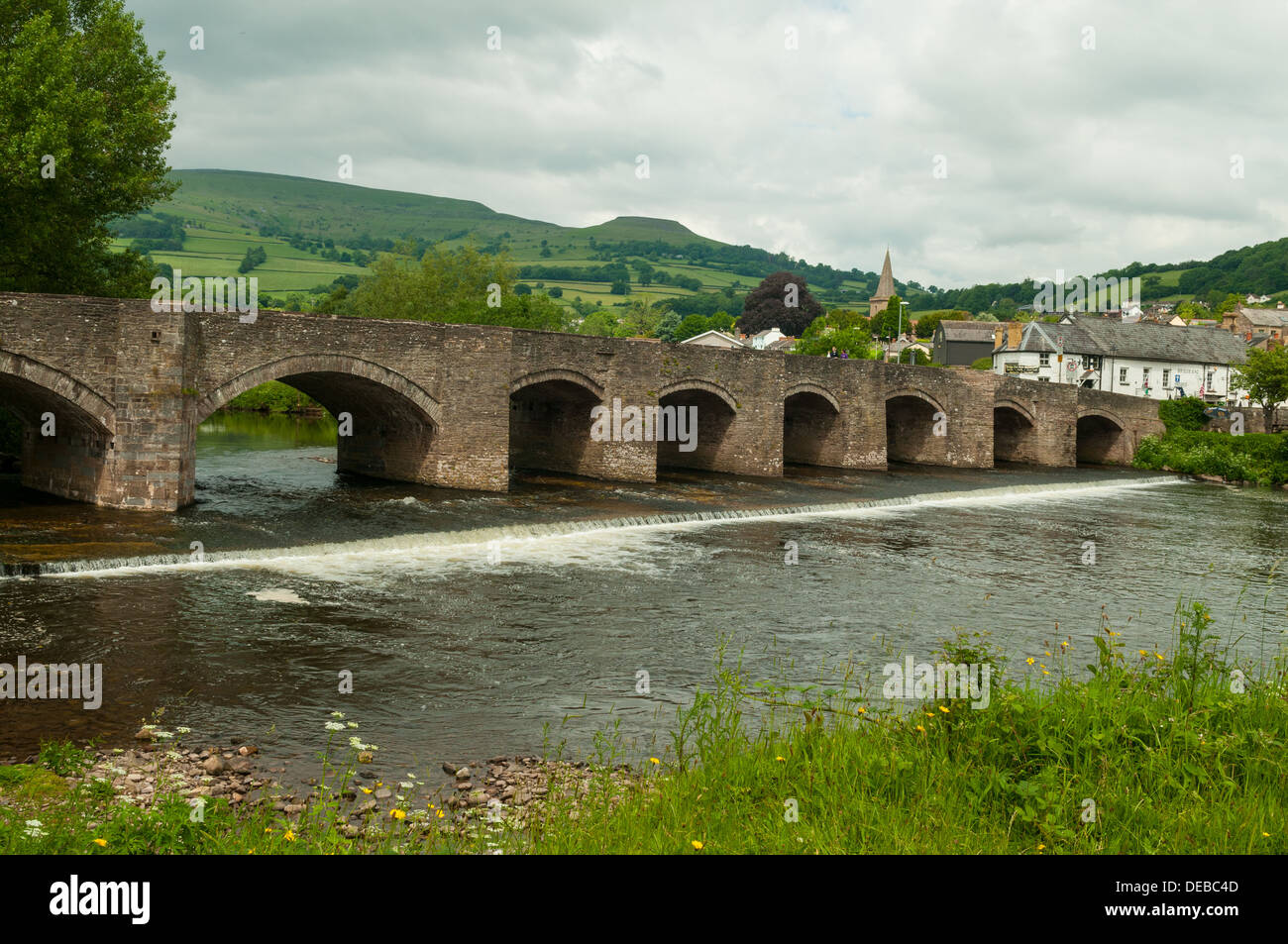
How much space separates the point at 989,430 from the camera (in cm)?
4472

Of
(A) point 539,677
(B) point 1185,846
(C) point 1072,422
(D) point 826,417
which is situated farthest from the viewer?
(C) point 1072,422

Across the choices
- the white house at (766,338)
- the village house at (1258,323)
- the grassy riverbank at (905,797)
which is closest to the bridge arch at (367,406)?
the grassy riverbank at (905,797)

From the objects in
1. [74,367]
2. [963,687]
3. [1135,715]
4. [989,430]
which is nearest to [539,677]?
[963,687]

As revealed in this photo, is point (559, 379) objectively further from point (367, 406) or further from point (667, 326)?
point (667, 326)

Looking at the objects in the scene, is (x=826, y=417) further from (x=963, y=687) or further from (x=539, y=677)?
(x=963, y=687)

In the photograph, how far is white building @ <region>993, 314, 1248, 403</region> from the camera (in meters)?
70.0

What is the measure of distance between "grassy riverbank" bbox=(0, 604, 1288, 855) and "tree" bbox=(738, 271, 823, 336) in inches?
4261

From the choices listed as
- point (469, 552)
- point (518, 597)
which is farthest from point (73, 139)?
point (518, 597)

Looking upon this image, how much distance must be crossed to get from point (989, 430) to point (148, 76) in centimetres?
3454

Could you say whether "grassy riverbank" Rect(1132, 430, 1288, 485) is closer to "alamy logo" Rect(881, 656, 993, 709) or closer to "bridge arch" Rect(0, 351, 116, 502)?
"alamy logo" Rect(881, 656, 993, 709)

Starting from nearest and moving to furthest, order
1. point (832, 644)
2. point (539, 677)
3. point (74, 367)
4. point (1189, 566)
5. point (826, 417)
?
1. point (539, 677)
2. point (832, 644)
3. point (74, 367)
4. point (1189, 566)
5. point (826, 417)

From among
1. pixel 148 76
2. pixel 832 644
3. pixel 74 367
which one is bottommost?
pixel 832 644
